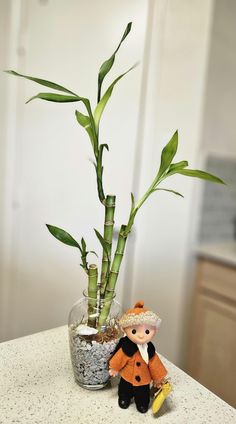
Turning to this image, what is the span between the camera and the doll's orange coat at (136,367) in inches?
25.4

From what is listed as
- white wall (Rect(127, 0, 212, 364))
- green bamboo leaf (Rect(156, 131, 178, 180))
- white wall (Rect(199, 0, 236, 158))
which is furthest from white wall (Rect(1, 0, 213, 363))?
green bamboo leaf (Rect(156, 131, 178, 180))

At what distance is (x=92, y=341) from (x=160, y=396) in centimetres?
15

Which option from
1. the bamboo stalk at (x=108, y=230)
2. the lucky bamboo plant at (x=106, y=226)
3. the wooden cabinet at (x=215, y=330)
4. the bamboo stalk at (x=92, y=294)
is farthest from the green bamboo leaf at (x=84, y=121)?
the wooden cabinet at (x=215, y=330)

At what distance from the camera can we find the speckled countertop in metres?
0.62

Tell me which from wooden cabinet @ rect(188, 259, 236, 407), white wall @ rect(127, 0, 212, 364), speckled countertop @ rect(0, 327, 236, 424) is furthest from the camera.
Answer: wooden cabinet @ rect(188, 259, 236, 407)

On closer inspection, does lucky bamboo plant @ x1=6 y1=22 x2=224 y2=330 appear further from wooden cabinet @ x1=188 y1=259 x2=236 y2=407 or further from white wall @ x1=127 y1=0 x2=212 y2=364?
wooden cabinet @ x1=188 y1=259 x2=236 y2=407

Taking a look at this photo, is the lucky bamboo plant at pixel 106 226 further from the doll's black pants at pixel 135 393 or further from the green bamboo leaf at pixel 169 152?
the doll's black pants at pixel 135 393

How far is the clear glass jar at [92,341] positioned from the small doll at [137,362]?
3cm

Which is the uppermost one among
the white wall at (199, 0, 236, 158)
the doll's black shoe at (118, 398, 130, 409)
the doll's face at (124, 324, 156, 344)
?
the white wall at (199, 0, 236, 158)

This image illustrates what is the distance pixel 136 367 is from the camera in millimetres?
647

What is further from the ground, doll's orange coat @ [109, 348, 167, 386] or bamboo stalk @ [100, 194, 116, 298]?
bamboo stalk @ [100, 194, 116, 298]

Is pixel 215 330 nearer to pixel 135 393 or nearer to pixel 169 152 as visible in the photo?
pixel 135 393

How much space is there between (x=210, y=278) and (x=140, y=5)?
1248mm

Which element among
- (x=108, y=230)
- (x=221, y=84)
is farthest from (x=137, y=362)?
(x=221, y=84)
